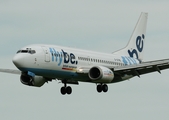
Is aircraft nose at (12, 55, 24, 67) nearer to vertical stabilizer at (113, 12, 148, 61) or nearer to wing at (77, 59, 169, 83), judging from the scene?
wing at (77, 59, 169, 83)

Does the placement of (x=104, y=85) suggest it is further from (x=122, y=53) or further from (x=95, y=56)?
(x=122, y=53)

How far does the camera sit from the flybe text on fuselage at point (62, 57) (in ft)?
272

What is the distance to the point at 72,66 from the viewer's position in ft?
280

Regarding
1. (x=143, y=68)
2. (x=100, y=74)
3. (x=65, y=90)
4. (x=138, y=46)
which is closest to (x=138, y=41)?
(x=138, y=46)

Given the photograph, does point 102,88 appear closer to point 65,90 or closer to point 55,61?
point 65,90

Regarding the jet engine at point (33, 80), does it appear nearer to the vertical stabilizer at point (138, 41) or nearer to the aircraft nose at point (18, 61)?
the aircraft nose at point (18, 61)

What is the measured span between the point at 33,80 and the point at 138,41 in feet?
72.7

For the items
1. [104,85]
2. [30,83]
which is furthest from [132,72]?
[30,83]

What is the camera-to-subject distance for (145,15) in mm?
107125

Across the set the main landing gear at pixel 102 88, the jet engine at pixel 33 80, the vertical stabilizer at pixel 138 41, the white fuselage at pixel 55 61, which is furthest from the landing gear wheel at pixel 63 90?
the vertical stabilizer at pixel 138 41

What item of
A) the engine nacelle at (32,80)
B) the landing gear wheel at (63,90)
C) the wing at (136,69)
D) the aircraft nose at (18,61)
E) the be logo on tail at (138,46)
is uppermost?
the be logo on tail at (138,46)

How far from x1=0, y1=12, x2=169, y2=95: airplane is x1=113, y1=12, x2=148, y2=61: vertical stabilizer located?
4934 millimetres

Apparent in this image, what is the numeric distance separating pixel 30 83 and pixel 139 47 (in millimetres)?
22825

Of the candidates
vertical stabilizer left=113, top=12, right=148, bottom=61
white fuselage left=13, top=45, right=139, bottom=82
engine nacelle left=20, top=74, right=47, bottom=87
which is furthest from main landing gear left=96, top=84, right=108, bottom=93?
vertical stabilizer left=113, top=12, right=148, bottom=61
